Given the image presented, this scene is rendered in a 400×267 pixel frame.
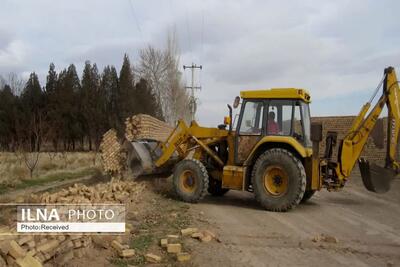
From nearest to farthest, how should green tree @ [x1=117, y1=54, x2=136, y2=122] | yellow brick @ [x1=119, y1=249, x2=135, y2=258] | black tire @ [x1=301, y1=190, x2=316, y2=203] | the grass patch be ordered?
yellow brick @ [x1=119, y1=249, x2=135, y2=258] < black tire @ [x1=301, y1=190, x2=316, y2=203] < the grass patch < green tree @ [x1=117, y1=54, x2=136, y2=122]

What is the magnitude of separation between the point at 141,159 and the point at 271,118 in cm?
375

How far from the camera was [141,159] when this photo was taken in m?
12.4

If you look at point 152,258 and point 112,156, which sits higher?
point 112,156

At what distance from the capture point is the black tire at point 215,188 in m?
12.4

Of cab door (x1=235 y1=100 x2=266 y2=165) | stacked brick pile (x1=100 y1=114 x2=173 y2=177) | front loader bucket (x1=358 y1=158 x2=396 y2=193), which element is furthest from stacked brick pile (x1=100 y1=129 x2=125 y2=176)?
front loader bucket (x1=358 y1=158 x2=396 y2=193)

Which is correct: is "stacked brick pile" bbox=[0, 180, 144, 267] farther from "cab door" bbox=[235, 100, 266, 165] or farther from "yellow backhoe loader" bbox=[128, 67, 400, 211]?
"cab door" bbox=[235, 100, 266, 165]

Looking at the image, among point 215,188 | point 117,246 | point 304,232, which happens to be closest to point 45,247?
point 117,246

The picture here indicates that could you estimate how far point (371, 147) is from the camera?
19500 millimetres

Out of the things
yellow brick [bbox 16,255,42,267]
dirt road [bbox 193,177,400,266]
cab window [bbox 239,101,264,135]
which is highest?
cab window [bbox 239,101,264,135]

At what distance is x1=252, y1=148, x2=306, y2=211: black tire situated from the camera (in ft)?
32.8

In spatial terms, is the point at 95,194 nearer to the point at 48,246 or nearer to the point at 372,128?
the point at 48,246

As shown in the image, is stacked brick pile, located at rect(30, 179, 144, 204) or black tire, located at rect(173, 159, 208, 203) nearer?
stacked brick pile, located at rect(30, 179, 144, 204)

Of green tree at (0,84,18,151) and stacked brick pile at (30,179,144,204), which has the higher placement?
green tree at (0,84,18,151)

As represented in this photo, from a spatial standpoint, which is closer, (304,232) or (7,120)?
(304,232)
